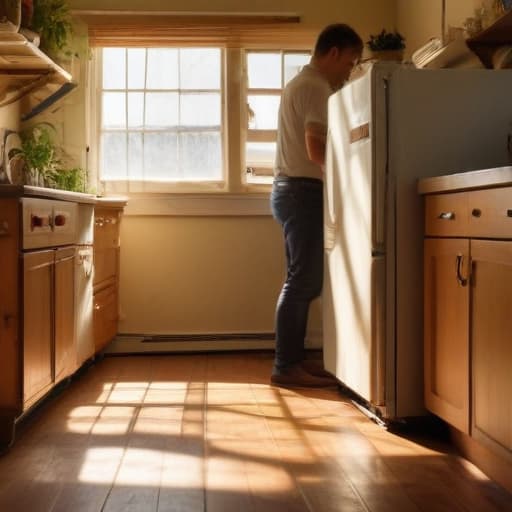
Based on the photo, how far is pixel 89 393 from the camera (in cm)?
311

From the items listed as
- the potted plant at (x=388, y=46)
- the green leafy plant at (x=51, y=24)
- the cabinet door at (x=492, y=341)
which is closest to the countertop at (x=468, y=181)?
the cabinet door at (x=492, y=341)

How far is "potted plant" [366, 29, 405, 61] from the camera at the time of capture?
359cm

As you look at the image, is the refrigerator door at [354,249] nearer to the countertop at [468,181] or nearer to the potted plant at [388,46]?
the countertop at [468,181]

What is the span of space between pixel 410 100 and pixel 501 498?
1.26 meters

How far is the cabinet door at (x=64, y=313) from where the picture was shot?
2.73 m

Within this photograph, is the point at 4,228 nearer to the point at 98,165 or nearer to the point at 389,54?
the point at 98,165

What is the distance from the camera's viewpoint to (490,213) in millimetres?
1929

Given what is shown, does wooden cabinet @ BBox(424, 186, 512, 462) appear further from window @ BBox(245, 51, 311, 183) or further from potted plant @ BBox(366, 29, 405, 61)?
window @ BBox(245, 51, 311, 183)

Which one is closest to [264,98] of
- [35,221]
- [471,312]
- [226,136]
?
[226,136]

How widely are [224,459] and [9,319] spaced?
0.78 meters

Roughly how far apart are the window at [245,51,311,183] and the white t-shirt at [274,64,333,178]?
83 centimetres

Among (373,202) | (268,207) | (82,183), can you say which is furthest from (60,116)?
(373,202)

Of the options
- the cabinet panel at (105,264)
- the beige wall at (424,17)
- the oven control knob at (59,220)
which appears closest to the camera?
the oven control knob at (59,220)

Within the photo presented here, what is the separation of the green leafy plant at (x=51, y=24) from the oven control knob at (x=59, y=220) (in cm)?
130
